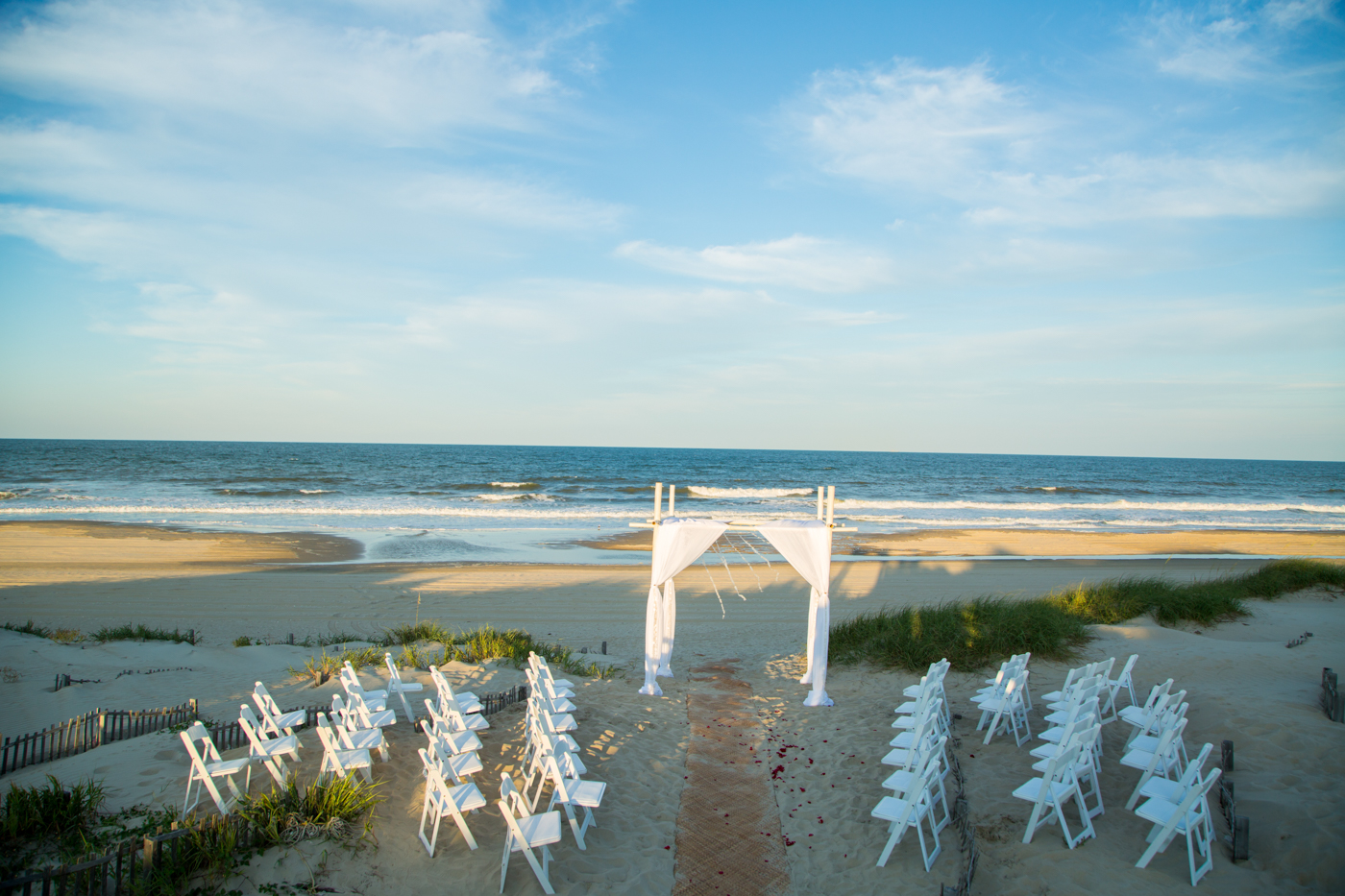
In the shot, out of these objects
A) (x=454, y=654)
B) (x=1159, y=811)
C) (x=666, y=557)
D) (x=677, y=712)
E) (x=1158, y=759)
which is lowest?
(x=677, y=712)

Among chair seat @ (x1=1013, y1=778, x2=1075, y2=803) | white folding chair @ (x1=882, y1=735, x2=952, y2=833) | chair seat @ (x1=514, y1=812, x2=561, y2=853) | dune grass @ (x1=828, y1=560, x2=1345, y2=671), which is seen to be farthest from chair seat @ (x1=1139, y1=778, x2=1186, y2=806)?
dune grass @ (x1=828, y1=560, x2=1345, y2=671)

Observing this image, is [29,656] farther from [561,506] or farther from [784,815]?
A: [561,506]

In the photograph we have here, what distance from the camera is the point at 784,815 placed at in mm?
5984

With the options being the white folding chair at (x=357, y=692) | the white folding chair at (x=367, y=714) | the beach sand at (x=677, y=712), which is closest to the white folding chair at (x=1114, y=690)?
the beach sand at (x=677, y=712)

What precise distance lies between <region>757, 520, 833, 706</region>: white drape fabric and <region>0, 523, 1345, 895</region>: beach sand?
2.45 feet

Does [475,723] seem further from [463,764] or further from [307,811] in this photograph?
[307,811]

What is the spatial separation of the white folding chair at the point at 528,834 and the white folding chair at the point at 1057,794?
3358mm

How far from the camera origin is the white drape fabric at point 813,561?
887 centimetres

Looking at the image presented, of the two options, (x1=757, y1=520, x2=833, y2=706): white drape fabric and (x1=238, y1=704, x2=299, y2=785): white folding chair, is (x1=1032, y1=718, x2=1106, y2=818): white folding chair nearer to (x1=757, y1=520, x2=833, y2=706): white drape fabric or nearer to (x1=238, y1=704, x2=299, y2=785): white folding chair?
(x1=757, y1=520, x2=833, y2=706): white drape fabric

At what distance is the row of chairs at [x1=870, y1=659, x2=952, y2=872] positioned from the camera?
16.9ft

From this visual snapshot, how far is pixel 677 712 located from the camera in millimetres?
8516

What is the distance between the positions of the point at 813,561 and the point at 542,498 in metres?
32.4

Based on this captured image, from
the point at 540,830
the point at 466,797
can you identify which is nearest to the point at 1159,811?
the point at 540,830

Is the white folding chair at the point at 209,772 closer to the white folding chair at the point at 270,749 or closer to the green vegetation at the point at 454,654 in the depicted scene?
the white folding chair at the point at 270,749
